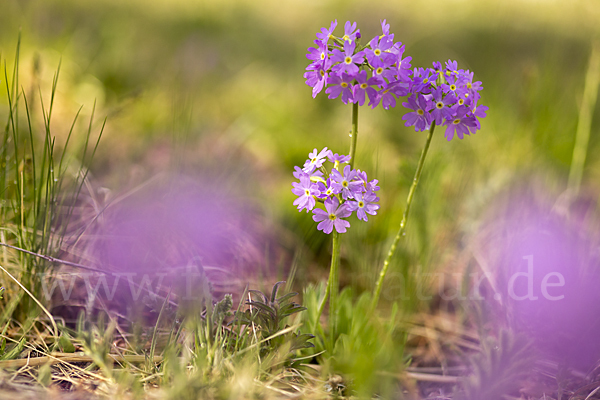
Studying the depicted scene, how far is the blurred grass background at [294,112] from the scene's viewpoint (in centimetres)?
228

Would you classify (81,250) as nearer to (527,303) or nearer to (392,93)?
(392,93)

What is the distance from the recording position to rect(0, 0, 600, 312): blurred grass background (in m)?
2.28

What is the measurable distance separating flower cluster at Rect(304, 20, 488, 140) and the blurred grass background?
0.48 metres

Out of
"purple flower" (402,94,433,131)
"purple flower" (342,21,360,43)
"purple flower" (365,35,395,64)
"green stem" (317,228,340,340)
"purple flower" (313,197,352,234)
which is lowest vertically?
"green stem" (317,228,340,340)

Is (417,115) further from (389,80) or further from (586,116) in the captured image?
(586,116)

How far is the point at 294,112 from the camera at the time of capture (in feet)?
12.9

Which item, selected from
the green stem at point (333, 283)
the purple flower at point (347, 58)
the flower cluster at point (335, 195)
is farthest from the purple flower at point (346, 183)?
the purple flower at point (347, 58)

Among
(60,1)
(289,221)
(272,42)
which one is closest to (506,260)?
(289,221)

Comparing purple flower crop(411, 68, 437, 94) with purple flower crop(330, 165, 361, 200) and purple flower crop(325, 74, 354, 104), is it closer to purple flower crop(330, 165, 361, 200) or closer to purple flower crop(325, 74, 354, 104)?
purple flower crop(325, 74, 354, 104)

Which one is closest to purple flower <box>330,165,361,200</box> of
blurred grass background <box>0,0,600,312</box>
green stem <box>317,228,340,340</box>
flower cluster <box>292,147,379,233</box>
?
flower cluster <box>292,147,379,233</box>

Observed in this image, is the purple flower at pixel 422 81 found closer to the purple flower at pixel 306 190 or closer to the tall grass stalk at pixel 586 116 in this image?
the purple flower at pixel 306 190

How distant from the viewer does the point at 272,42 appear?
6047 mm

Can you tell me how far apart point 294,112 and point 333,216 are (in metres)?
2.80

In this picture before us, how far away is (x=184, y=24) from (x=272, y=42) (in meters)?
1.18
